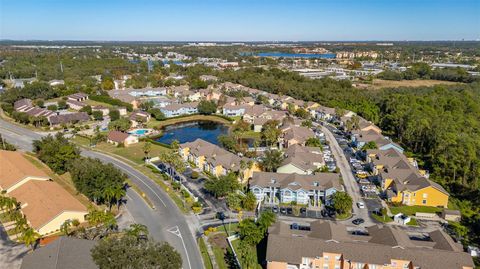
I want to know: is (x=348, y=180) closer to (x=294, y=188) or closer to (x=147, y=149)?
(x=294, y=188)

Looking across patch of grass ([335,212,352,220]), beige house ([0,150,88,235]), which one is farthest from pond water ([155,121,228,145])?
patch of grass ([335,212,352,220])

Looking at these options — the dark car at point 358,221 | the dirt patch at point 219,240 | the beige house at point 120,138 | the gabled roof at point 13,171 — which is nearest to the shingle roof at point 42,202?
the gabled roof at point 13,171

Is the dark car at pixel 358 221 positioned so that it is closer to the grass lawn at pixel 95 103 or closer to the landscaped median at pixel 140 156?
the landscaped median at pixel 140 156

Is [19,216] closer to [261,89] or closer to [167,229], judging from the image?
[167,229]

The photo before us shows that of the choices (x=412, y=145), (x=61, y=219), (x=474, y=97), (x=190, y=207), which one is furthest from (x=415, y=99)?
(x=61, y=219)

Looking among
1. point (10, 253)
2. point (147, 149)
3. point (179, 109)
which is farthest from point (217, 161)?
point (179, 109)

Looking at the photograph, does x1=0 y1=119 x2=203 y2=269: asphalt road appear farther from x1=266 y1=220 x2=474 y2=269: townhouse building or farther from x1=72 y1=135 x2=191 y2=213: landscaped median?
x1=266 y1=220 x2=474 y2=269: townhouse building
